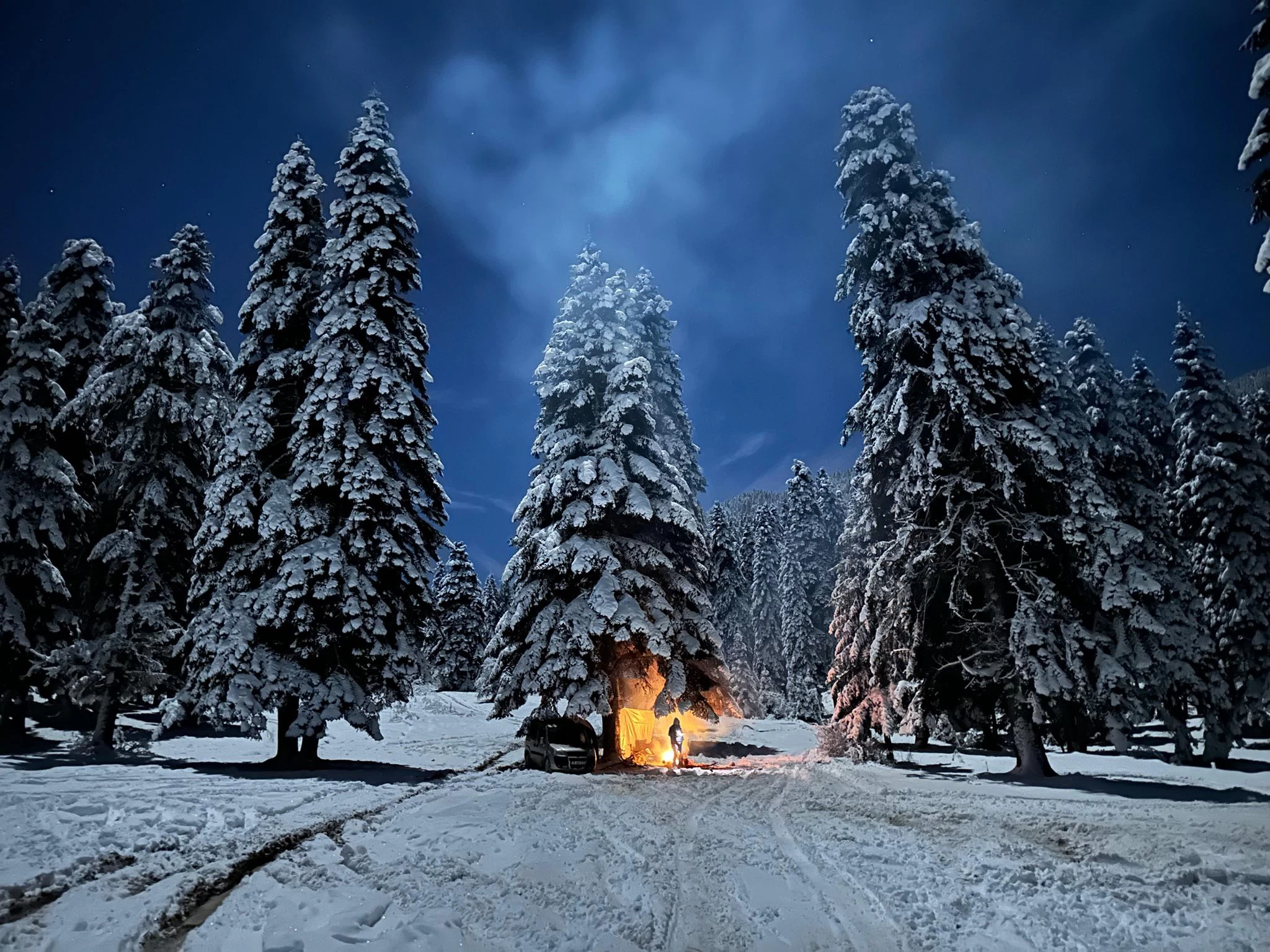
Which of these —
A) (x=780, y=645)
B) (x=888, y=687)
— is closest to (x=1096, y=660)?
(x=888, y=687)

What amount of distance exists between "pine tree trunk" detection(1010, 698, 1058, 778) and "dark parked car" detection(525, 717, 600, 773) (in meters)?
11.3

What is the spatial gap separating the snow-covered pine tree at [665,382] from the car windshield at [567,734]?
31.1ft

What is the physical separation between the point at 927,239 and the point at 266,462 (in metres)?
19.6

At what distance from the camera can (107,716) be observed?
18391 mm

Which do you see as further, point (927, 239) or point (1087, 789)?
point (927, 239)

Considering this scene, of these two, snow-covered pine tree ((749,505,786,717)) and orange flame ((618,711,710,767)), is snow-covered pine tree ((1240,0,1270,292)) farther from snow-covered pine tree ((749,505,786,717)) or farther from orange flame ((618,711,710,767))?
snow-covered pine tree ((749,505,786,717))

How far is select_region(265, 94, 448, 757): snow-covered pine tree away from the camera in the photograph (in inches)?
655

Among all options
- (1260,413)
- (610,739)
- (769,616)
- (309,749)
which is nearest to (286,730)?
(309,749)

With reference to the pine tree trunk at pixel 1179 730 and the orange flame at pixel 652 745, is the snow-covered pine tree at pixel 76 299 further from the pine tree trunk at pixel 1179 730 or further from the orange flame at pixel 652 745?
the pine tree trunk at pixel 1179 730

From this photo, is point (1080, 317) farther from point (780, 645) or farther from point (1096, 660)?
point (780, 645)

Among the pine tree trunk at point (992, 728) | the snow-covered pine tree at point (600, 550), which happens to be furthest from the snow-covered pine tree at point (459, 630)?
the pine tree trunk at point (992, 728)

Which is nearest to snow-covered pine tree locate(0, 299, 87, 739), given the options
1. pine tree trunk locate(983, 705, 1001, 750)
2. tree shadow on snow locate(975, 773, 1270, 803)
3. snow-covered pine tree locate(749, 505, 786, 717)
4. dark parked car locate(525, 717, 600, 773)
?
dark parked car locate(525, 717, 600, 773)

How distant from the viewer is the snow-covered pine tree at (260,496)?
52.6 feet

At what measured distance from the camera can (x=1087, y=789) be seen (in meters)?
13.8
